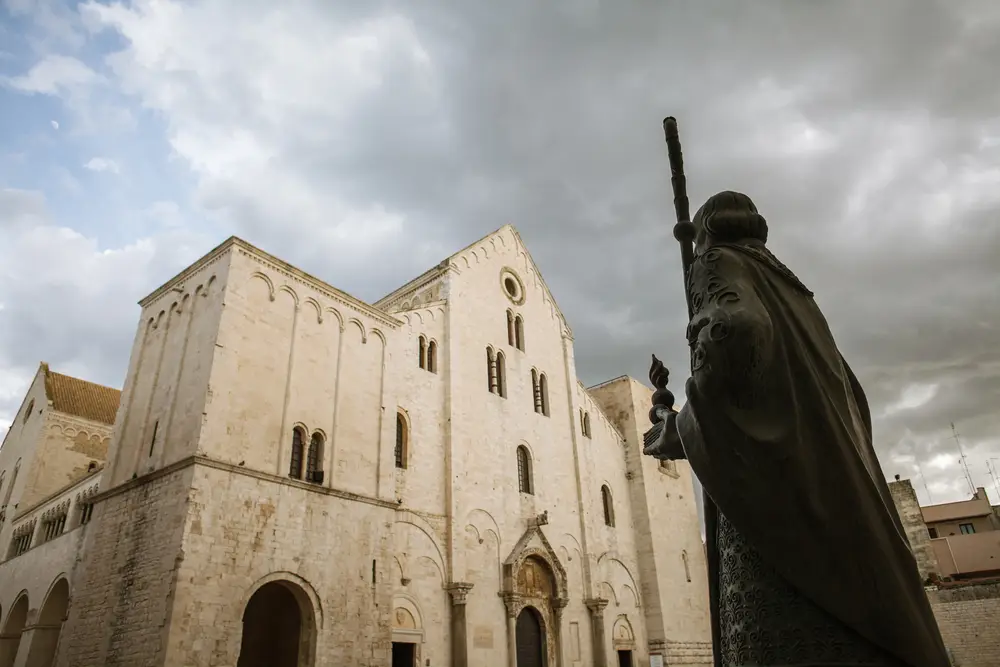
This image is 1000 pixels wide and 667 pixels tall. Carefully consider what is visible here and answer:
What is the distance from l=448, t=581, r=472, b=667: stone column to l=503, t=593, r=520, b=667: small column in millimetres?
1656

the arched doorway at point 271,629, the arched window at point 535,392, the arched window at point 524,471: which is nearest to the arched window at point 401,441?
the arched doorway at point 271,629

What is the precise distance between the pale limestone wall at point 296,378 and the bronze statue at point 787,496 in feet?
36.0

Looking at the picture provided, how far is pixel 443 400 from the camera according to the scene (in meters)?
17.5

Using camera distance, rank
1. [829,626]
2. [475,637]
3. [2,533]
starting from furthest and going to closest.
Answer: [2,533] < [475,637] < [829,626]

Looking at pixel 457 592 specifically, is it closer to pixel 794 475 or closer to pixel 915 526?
pixel 794 475

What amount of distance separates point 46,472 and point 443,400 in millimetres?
15716

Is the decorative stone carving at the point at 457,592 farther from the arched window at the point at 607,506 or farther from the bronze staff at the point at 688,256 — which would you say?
the bronze staff at the point at 688,256

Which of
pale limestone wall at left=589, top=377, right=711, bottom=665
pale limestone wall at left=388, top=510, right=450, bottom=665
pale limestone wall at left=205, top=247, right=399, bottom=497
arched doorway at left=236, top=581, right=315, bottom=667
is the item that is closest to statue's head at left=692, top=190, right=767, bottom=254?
pale limestone wall at left=205, top=247, right=399, bottom=497

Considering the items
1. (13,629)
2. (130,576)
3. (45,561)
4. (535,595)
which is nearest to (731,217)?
(130,576)

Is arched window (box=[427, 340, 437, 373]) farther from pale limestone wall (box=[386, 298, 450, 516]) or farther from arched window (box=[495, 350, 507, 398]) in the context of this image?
arched window (box=[495, 350, 507, 398])

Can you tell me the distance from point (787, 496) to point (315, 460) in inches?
487

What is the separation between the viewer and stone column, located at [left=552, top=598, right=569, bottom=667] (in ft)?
58.1

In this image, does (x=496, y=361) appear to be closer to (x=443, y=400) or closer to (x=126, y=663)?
(x=443, y=400)

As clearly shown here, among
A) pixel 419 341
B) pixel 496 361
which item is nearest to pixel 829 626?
pixel 419 341
